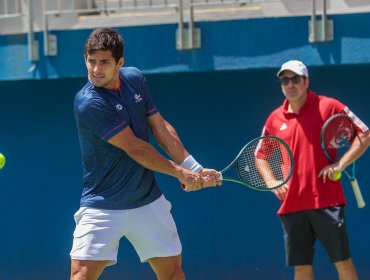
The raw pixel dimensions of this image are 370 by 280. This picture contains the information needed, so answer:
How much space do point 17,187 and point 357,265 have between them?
3029 mm

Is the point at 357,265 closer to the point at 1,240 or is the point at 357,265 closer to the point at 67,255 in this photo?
the point at 67,255

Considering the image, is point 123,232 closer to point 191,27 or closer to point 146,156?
point 146,156

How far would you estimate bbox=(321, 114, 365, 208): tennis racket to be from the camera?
691 centimetres

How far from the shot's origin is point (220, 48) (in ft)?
25.6


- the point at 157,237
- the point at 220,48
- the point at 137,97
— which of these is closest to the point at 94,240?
the point at 157,237

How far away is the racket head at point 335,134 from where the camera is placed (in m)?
6.91

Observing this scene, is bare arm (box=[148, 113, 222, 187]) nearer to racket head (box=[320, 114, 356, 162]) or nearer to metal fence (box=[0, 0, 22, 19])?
racket head (box=[320, 114, 356, 162])

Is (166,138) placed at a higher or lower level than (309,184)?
higher

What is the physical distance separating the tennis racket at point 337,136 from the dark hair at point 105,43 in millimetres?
1728

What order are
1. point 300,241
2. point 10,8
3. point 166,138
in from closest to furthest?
point 166,138
point 300,241
point 10,8

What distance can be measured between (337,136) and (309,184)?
387 mm

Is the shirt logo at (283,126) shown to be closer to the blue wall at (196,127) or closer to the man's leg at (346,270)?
the blue wall at (196,127)

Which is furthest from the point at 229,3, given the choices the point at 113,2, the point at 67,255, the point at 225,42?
the point at 67,255

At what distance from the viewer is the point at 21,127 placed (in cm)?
881
